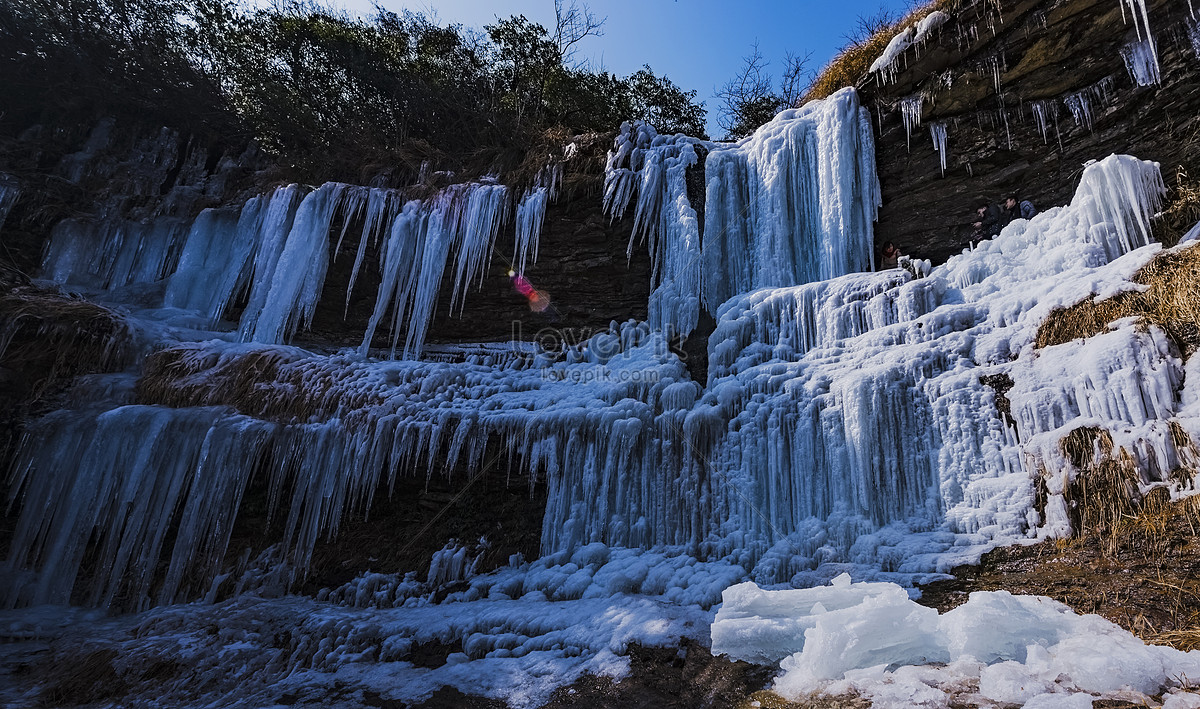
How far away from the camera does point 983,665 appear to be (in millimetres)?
2408

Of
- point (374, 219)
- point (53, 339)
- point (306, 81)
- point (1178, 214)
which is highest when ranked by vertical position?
point (306, 81)

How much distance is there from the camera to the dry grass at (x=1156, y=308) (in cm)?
361

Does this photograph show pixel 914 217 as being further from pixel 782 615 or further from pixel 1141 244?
pixel 782 615

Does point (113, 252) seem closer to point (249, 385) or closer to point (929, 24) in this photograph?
point (249, 385)

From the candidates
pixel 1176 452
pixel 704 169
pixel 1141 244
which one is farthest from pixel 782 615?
pixel 704 169

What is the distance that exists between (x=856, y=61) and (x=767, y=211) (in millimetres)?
2718

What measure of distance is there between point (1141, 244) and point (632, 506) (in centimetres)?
500

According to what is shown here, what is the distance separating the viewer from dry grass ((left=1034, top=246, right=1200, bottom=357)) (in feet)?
11.8

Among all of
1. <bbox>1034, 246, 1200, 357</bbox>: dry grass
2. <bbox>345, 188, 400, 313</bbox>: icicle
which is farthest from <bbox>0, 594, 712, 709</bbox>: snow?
<bbox>345, 188, 400, 313</bbox>: icicle

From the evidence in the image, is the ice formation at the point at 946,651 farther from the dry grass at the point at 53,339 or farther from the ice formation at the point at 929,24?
the dry grass at the point at 53,339

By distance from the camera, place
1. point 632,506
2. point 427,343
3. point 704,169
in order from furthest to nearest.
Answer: point 427,343 < point 704,169 < point 632,506

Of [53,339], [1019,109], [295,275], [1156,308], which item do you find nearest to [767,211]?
[1019,109]

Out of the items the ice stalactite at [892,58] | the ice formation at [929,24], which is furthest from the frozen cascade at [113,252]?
the ice formation at [929,24]

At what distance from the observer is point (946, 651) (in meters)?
2.58
